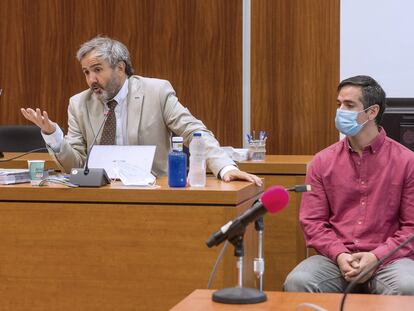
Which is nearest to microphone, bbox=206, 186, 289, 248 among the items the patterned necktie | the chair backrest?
the patterned necktie

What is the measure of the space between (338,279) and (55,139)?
1.46 m

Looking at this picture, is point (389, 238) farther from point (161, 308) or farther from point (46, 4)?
point (46, 4)

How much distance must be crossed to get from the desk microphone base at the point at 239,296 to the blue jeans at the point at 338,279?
3.72ft

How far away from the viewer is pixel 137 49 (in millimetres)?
5867

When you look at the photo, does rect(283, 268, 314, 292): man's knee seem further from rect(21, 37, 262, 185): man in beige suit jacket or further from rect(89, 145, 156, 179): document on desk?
rect(21, 37, 262, 185): man in beige suit jacket

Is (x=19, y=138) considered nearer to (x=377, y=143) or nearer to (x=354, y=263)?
(x=377, y=143)

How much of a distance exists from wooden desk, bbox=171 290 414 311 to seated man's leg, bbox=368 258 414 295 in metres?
0.96

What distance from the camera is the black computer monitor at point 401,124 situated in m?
3.52

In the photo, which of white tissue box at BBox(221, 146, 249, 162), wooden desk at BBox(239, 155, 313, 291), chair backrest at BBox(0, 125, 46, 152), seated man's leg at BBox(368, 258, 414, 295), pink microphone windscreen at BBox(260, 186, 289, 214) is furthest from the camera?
chair backrest at BBox(0, 125, 46, 152)

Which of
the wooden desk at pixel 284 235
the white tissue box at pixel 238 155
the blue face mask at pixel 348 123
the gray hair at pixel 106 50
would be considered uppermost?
the gray hair at pixel 106 50

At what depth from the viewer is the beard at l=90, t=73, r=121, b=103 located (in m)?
3.78

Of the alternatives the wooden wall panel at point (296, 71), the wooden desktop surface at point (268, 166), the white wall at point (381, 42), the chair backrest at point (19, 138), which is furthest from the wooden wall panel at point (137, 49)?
the wooden desktop surface at point (268, 166)

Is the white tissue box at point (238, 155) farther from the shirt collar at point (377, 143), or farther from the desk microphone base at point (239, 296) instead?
the desk microphone base at point (239, 296)

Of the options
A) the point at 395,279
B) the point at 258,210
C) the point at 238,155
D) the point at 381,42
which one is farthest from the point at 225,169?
the point at 381,42
